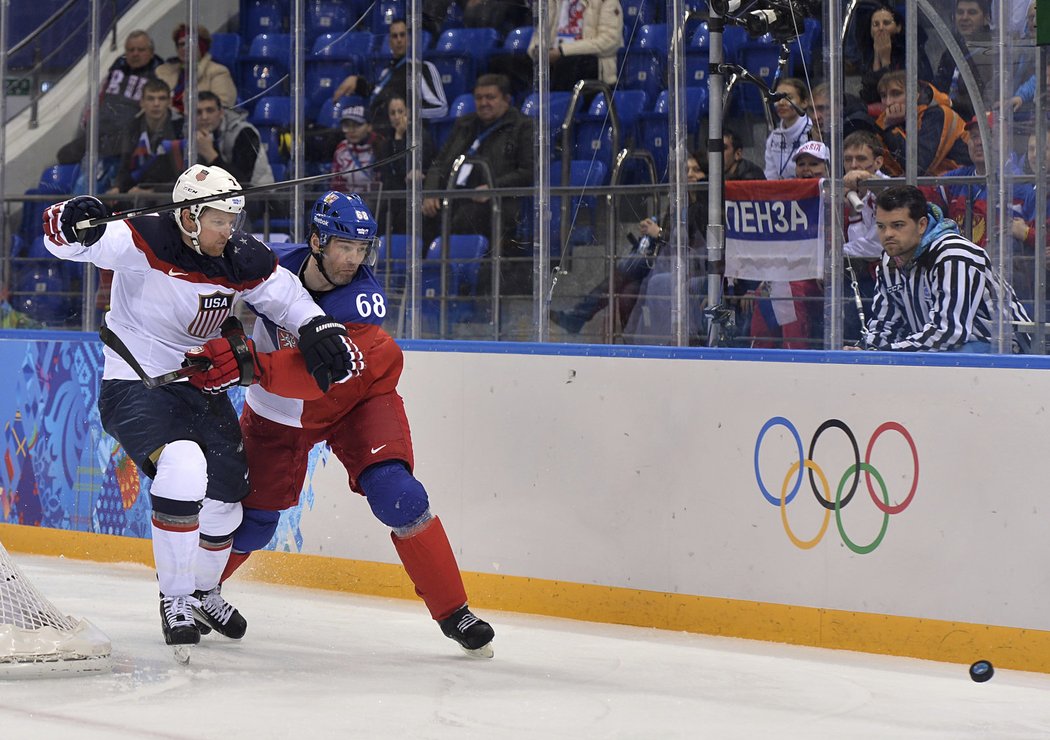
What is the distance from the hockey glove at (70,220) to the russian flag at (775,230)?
2115mm

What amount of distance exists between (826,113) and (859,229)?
39 centimetres

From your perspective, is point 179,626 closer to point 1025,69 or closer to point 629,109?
point 629,109

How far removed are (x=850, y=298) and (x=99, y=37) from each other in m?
3.57

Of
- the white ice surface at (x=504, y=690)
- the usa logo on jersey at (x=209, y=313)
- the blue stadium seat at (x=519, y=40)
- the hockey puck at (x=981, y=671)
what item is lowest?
the white ice surface at (x=504, y=690)

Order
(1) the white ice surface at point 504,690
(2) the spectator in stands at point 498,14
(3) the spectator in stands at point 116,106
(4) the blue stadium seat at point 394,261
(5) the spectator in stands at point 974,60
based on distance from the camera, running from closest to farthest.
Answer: (1) the white ice surface at point 504,690 < (5) the spectator in stands at point 974,60 < (2) the spectator in stands at point 498,14 < (4) the blue stadium seat at point 394,261 < (3) the spectator in stands at point 116,106

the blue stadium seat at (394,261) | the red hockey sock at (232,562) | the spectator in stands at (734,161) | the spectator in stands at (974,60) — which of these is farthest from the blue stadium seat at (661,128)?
the red hockey sock at (232,562)

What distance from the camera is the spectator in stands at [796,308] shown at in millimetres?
4828

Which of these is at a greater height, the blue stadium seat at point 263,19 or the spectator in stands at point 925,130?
the blue stadium seat at point 263,19

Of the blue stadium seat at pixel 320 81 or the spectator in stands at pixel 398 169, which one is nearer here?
the spectator in stands at pixel 398 169

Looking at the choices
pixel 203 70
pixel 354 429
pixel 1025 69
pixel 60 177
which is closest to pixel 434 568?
pixel 354 429

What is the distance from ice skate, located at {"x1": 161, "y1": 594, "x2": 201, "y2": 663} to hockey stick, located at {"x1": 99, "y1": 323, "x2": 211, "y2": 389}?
22.4 inches

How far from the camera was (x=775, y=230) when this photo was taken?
16.4 ft

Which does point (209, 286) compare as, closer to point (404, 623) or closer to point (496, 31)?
point (404, 623)

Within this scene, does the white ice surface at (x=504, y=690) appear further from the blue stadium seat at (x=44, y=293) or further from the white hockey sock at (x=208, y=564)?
the blue stadium seat at (x=44, y=293)
